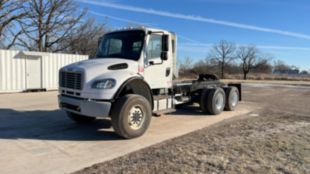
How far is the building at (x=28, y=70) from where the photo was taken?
50.0 feet

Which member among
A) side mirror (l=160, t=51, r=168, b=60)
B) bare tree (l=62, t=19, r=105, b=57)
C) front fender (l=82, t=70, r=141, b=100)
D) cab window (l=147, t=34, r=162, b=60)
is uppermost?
bare tree (l=62, t=19, r=105, b=57)

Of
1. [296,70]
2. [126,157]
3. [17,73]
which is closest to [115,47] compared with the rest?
[126,157]

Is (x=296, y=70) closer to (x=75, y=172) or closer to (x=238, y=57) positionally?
(x=238, y=57)

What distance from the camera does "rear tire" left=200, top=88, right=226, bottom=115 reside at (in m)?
8.88

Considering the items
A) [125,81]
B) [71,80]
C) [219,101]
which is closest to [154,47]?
[125,81]

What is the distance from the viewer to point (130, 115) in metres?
5.84

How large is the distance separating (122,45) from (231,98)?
198 inches

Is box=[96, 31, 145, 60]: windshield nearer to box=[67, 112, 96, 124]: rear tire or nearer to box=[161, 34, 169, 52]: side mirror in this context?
box=[161, 34, 169, 52]: side mirror

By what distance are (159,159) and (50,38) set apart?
26.5 meters

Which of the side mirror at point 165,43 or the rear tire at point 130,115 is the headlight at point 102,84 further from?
the side mirror at point 165,43

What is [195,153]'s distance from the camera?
4738 millimetres

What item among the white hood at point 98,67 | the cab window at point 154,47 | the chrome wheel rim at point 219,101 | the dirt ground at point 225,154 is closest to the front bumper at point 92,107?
the white hood at point 98,67

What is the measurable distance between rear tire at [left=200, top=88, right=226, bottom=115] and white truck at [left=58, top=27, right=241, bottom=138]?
1163mm

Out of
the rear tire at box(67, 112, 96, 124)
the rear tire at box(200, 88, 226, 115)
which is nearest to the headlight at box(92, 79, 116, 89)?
the rear tire at box(67, 112, 96, 124)
